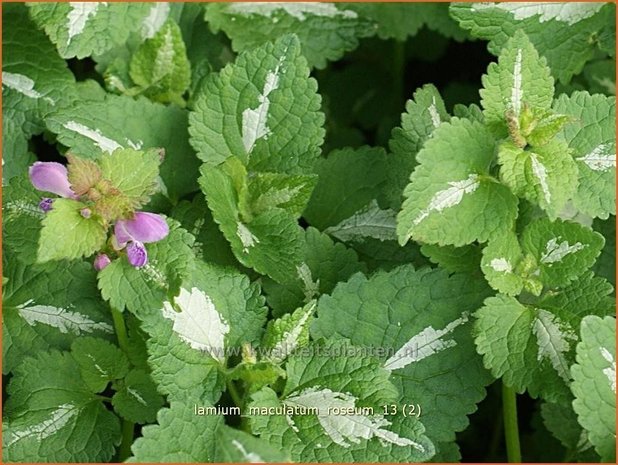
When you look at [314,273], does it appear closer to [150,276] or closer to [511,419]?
[150,276]

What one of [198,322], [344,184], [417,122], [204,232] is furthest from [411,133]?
[198,322]

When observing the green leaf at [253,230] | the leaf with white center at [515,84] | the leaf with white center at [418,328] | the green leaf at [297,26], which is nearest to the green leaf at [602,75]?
the green leaf at [297,26]

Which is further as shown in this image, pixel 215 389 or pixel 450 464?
pixel 450 464

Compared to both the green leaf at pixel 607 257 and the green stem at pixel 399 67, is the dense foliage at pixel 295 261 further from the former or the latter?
the green stem at pixel 399 67

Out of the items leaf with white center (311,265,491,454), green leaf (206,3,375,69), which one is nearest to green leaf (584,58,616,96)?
green leaf (206,3,375,69)

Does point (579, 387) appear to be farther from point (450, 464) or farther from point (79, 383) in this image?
point (79, 383)

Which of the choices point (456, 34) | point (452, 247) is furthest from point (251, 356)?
point (456, 34)
